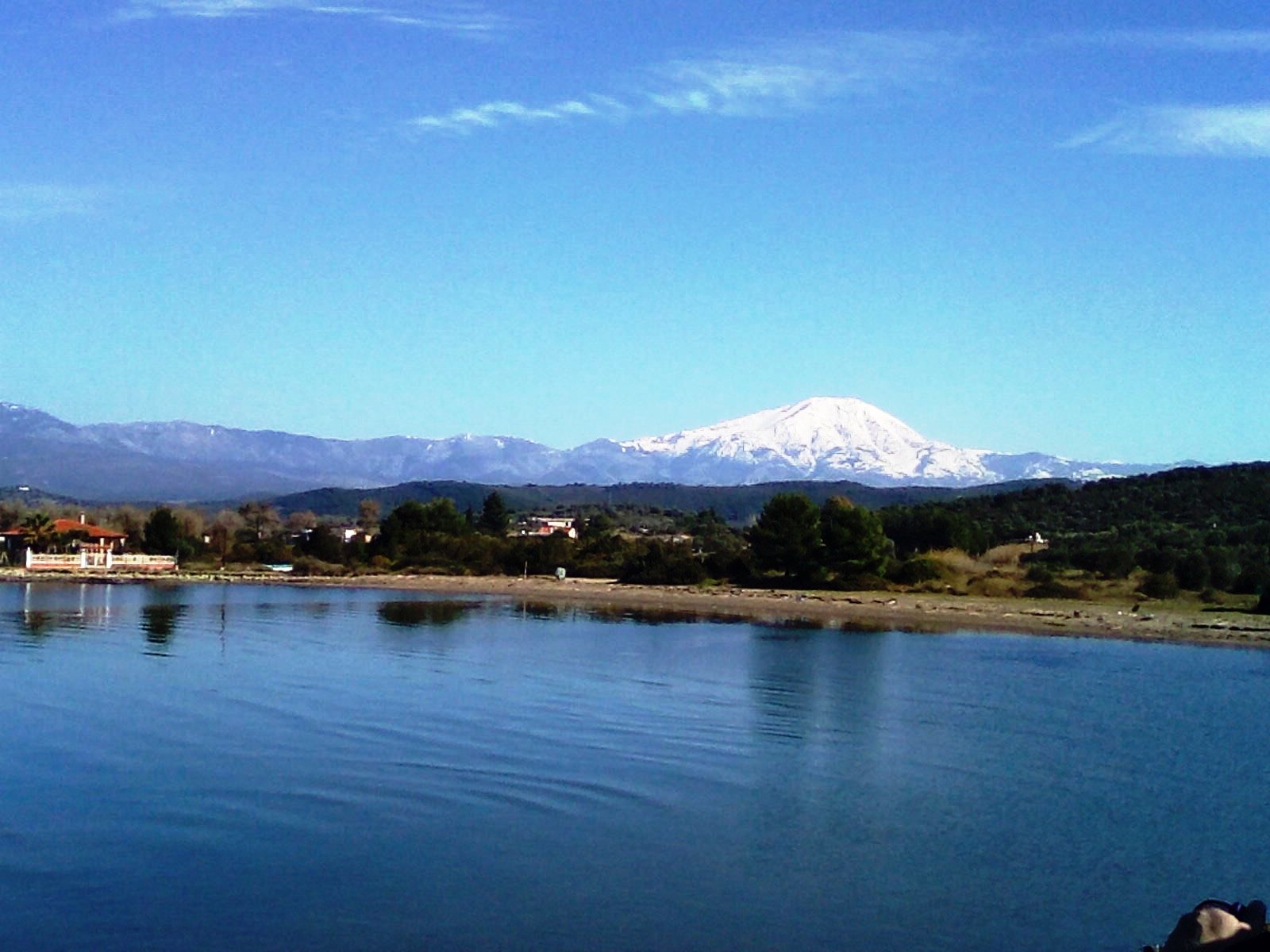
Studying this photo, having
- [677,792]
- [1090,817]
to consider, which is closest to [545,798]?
[677,792]

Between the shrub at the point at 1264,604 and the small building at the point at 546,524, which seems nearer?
the shrub at the point at 1264,604

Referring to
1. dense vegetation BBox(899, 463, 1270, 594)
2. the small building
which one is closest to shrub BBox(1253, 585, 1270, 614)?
dense vegetation BBox(899, 463, 1270, 594)

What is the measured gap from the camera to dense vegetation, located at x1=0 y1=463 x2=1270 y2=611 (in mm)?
60875

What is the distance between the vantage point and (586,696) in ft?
89.7

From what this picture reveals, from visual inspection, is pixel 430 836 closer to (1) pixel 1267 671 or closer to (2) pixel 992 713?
(2) pixel 992 713

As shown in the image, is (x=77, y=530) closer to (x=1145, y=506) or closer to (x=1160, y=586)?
(x=1160, y=586)

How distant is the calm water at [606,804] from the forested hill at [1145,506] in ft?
141

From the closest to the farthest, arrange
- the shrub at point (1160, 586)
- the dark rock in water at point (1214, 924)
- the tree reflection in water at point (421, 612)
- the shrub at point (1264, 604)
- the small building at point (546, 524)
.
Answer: the dark rock in water at point (1214, 924), the tree reflection in water at point (421, 612), the shrub at point (1264, 604), the shrub at point (1160, 586), the small building at point (546, 524)

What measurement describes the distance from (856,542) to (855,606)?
289 inches

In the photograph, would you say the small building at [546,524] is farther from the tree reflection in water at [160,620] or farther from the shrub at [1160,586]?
the shrub at [1160,586]

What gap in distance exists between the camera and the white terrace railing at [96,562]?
7706 centimetres

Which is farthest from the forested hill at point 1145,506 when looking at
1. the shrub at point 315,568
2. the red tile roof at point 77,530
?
the red tile roof at point 77,530

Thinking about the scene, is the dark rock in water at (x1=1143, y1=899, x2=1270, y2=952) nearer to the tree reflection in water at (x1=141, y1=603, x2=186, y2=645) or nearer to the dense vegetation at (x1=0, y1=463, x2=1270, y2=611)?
the tree reflection in water at (x1=141, y1=603, x2=186, y2=645)

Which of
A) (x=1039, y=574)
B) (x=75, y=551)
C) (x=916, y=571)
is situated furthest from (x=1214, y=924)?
(x=75, y=551)
